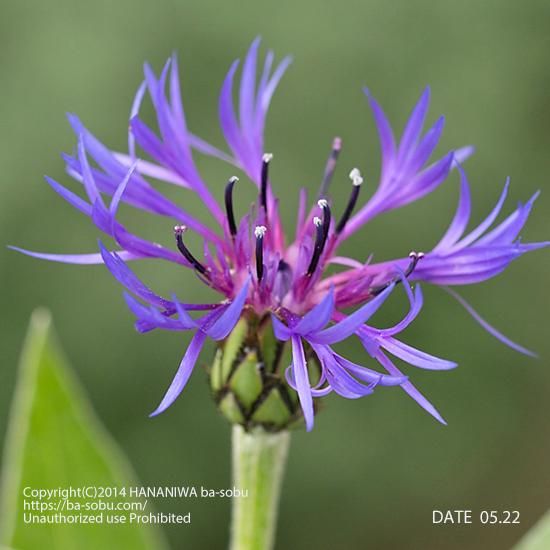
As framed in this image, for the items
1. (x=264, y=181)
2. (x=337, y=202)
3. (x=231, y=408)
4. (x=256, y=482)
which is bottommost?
(x=256, y=482)

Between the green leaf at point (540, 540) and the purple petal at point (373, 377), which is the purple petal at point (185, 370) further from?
the green leaf at point (540, 540)

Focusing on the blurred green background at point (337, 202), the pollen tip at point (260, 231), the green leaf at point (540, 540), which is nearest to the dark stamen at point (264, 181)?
the pollen tip at point (260, 231)

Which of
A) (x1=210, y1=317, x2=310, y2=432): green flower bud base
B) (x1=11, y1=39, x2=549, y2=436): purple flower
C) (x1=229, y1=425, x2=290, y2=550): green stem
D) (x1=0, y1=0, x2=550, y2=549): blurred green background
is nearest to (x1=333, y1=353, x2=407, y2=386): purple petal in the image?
(x1=11, y1=39, x2=549, y2=436): purple flower

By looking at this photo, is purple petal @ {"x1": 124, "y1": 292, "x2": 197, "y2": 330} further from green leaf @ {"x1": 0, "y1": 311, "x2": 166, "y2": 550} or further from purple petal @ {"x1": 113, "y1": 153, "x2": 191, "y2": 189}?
purple petal @ {"x1": 113, "y1": 153, "x2": 191, "y2": 189}

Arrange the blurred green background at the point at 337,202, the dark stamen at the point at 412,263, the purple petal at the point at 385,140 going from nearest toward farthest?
1. the dark stamen at the point at 412,263
2. the purple petal at the point at 385,140
3. the blurred green background at the point at 337,202

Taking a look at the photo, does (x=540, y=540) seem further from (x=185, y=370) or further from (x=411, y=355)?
→ (x=185, y=370)

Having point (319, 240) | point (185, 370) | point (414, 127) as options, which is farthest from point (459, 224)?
point (185, 370)

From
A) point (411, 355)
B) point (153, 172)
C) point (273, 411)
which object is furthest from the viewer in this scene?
point (153, 172)
